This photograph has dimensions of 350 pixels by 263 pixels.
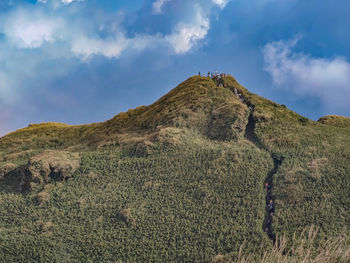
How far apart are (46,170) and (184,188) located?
41.1 feet

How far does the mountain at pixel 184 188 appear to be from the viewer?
79.0 feet

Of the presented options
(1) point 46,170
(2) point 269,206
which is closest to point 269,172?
Answer: (2) point 269,206

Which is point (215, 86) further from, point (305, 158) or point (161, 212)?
point (161, 212)

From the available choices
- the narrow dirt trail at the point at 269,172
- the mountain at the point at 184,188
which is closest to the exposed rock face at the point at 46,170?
the mountain at the point at 184,188

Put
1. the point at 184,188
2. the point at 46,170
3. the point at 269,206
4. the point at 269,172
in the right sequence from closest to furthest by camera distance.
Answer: the point at 269,206, the point at 184,188, the point at 269,172, the point at 46,170

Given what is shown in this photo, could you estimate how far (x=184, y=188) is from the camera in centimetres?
2858

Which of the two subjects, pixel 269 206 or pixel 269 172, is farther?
pixel 269 172

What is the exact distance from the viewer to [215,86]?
43.7 m

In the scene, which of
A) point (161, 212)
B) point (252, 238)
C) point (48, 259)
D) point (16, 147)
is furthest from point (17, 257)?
point (16, 147)

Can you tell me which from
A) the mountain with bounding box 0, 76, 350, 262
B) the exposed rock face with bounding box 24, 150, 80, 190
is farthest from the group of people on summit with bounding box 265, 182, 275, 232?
the exposed rock face with bounding box 24, 150, 80, 190

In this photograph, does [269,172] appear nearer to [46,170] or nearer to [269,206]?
[269,206]

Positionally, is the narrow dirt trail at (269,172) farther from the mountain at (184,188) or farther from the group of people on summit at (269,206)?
the mountain at (184,188)

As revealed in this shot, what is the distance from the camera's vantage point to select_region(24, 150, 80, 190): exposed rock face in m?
31.5

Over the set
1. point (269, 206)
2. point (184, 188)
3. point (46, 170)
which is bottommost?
point (269, 206)
